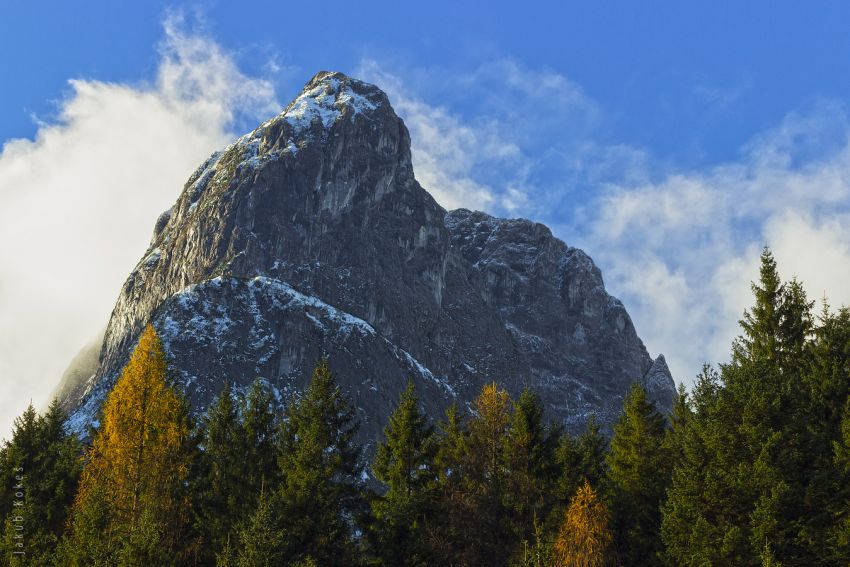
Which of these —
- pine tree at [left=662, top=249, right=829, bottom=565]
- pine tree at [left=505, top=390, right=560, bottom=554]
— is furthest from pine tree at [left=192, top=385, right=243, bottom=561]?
pine tree at [left=662, top=249, right=829, bottom=565]

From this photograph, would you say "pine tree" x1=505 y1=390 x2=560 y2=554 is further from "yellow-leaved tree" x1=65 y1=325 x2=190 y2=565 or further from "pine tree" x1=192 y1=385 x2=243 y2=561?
"yellow-leaved tree" x1=65 y1=325 x2=190 y2=565

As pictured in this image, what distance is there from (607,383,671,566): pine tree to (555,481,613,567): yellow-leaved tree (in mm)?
2608

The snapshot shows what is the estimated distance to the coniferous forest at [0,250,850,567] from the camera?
104ft

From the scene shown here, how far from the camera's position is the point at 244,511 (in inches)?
1535

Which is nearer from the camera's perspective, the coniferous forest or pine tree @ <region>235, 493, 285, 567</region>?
pine tree @ <region>235, 493, 285, 567</region>

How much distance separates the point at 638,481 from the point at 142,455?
84.8 ft

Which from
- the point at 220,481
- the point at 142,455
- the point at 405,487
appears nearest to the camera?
the point at 142,455

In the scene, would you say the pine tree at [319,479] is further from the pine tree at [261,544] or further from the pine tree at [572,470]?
the pine tree at [572,470]

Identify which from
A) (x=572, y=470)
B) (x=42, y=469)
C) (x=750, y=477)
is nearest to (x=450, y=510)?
(x=572, y=470)

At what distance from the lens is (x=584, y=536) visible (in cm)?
3466

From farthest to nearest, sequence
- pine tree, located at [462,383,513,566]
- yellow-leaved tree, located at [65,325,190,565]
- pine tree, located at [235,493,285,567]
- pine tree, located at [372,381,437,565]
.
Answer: pine tree, located at [462,383,513,566] < pine tree, located at [372,381,437,565] < yellow-leaved tree, located at [65,325,190,565] < pine tree, located at [235,493,285,567]

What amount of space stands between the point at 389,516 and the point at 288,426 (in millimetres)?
8337

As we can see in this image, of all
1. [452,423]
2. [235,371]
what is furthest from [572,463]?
[235,371]

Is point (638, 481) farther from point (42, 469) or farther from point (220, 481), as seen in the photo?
point (42, 469)
